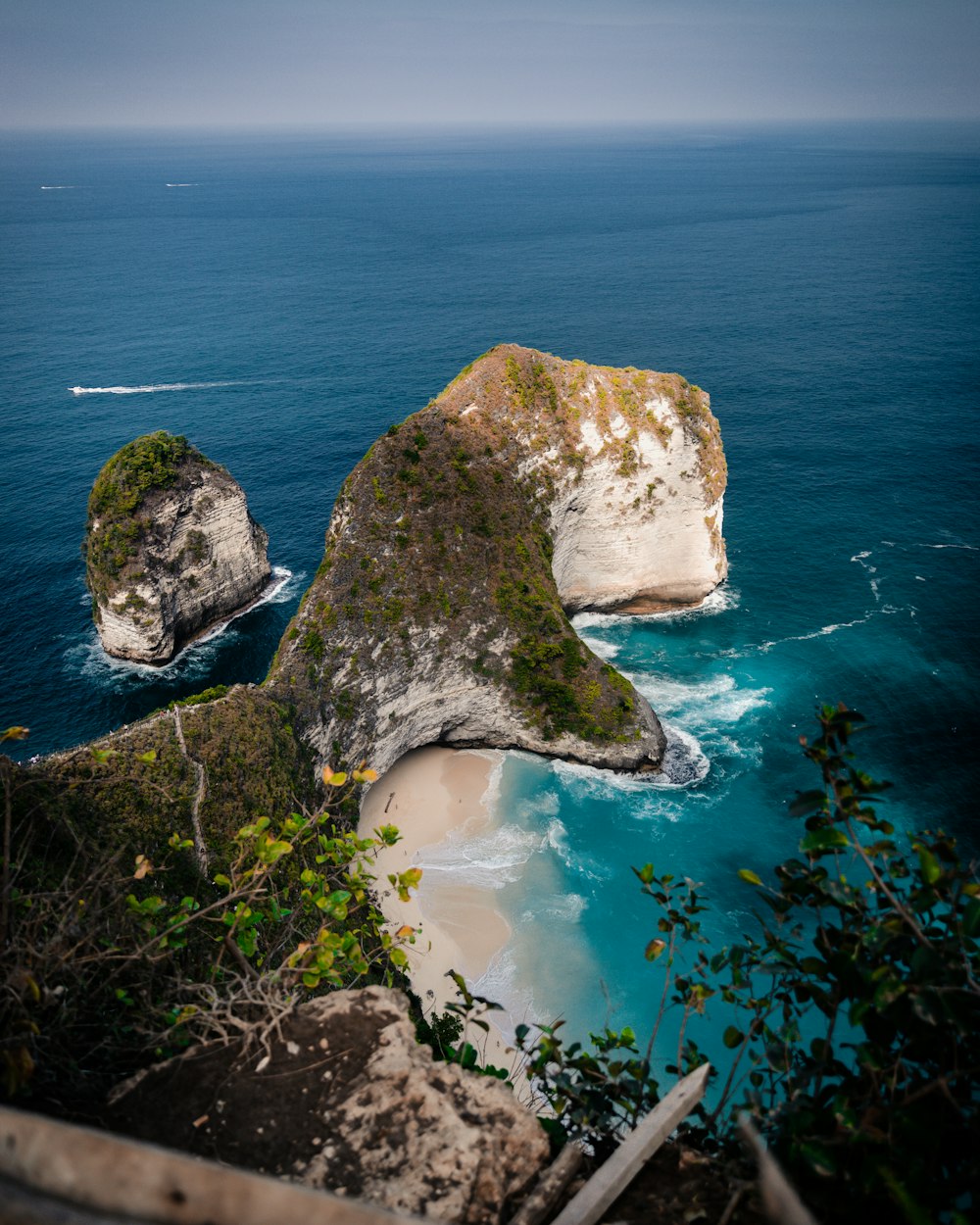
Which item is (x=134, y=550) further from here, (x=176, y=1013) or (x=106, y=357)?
(x=106, y=357)

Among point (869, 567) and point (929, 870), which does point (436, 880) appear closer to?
point (929, 870)

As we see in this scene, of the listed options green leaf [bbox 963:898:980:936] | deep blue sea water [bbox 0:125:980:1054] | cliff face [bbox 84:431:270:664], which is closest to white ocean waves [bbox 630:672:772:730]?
deep blue sea water [bbox 0:125:980:1054]

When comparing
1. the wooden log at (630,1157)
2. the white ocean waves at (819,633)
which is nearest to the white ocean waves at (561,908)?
the white ocean waves at (819,633)

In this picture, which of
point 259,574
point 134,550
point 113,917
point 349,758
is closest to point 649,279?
point 259,574

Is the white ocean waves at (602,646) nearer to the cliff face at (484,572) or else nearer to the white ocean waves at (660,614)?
the white ocean waves at (660,614)

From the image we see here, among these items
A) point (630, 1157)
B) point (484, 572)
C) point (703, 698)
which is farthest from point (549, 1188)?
point (703, 698)

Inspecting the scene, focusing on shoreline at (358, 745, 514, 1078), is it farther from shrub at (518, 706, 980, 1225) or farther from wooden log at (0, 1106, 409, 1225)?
wooden log at (0, 1106, 409, 1225)
